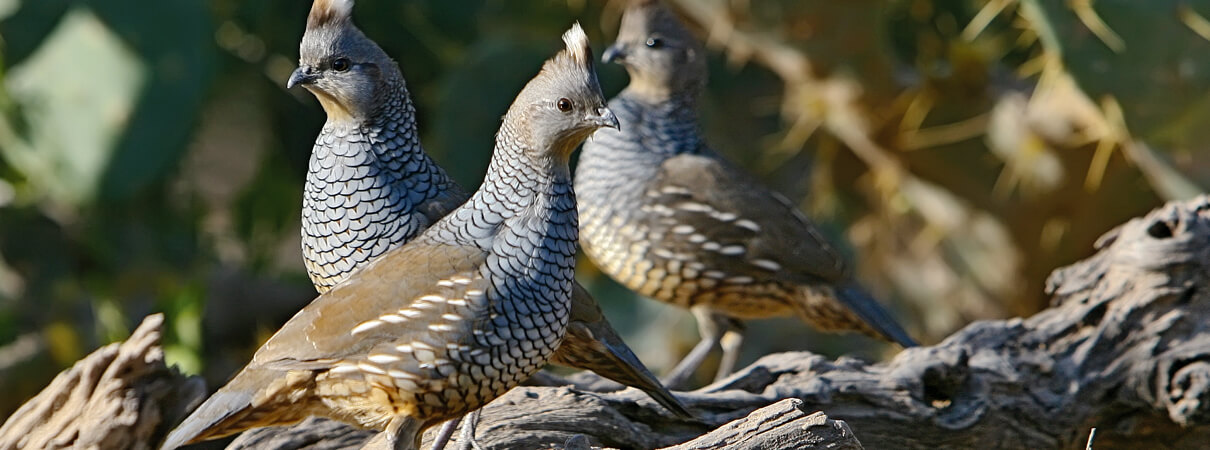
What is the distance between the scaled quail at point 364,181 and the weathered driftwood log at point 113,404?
1.25ft

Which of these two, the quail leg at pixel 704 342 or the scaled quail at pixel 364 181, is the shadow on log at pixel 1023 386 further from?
the quail leg at pixel 704 342

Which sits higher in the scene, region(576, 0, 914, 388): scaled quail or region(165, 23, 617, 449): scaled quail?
region(576, 0, 914, 388): scaled quail

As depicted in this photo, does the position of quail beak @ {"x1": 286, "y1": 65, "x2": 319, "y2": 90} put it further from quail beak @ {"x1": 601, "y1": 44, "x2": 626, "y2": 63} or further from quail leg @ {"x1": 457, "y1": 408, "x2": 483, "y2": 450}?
quail beak @ {"x1": 601, "y1": 44, "x2": 626, "y2": 63}

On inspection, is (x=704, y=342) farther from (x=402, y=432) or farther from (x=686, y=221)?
(x=402, y=432)

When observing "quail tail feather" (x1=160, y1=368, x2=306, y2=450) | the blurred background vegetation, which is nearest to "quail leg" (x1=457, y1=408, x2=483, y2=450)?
"quail tail feather" (x1=160, y1=368, x2=306, y2=450)

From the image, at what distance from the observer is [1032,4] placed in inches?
169

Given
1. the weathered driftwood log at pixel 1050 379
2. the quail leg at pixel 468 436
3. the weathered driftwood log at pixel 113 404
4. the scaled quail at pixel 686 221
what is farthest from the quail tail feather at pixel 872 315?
the weathered driftwood log at pixel 113 404

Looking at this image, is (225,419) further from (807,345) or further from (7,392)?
(807,345)

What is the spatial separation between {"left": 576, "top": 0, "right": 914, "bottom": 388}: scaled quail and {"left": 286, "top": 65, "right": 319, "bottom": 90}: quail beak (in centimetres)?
105

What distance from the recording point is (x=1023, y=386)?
371 cm

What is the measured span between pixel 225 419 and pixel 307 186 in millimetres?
591

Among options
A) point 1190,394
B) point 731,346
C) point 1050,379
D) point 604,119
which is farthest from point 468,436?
point 1190,394

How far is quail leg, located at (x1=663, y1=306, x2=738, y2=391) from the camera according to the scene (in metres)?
4.11

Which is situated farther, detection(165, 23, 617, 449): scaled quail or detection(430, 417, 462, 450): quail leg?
detection(430, 417, 462, 450): quail leg
